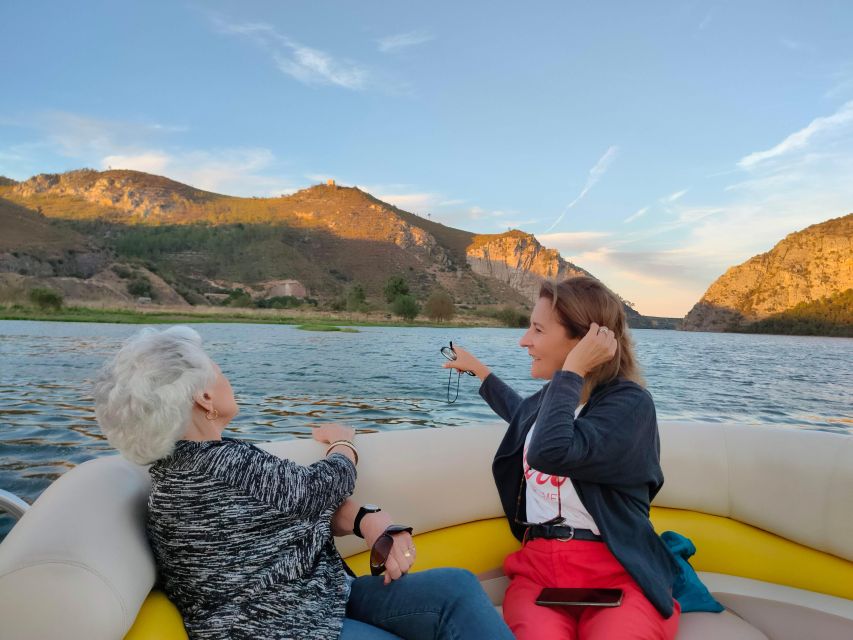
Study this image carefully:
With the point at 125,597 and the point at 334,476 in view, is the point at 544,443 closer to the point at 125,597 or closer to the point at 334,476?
the point at 334,476

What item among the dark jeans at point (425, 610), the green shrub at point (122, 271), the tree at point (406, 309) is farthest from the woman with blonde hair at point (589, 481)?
the green shrub at point (122, 271)

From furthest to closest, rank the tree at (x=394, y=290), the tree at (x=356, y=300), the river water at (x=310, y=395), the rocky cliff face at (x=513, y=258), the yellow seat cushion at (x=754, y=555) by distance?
1. the rocky cliff face at (x=513, y=258)
2. the tree at (x=394, y=290)
3. the tree at (x=356, y=300)
4. the river water at (x=310, y=395)
5. the yellow seat cushion at (x=754, y=555)

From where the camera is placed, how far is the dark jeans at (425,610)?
50.5 inches

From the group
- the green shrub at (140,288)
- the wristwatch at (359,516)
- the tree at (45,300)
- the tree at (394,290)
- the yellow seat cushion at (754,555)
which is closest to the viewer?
the wristwatch at (359,516)

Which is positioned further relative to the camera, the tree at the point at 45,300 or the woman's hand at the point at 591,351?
the tree at the point at 45,300

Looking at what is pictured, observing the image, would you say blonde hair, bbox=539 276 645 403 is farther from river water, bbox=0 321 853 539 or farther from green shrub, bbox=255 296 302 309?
green shrub, bbox=255 296 302 309

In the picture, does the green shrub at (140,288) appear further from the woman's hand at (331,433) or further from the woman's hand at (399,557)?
the woman's hand at (399,557)

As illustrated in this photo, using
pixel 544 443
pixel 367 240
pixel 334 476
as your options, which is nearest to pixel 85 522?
pixel 334 476

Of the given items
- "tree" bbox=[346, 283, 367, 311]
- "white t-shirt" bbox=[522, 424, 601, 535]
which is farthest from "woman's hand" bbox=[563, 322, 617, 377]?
"tree" bbox=[346, 283, 367, 311]

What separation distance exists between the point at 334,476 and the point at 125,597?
1.53ft

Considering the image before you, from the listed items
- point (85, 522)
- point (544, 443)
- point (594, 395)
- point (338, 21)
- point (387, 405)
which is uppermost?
point (338, 21)

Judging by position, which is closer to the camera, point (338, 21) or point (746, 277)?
point (338, 21)

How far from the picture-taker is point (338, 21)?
11305 mm

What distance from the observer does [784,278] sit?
184 feet
